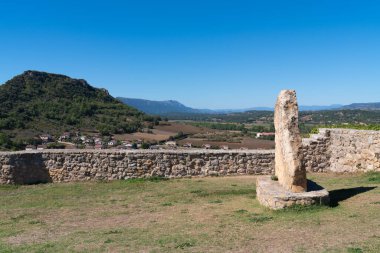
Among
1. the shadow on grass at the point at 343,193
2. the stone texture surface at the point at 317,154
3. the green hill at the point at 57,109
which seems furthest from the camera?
the green hill at the point at 57,109

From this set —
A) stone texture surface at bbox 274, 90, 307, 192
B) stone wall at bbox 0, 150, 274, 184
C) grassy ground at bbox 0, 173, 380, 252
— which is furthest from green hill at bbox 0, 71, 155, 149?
stone texture surface at bbox 274, 90, 307, 192

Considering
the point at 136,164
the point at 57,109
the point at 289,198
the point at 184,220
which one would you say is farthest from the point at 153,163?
the point at 57,109

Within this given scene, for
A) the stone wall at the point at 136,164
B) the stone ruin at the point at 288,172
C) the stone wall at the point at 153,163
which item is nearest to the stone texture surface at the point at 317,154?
the stone wall at the point at 153,163

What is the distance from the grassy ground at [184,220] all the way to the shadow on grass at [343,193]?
24mm

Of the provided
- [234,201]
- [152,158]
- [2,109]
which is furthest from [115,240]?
[2,109]

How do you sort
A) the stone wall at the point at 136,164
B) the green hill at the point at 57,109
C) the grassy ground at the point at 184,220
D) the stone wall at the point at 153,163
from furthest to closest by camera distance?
the green hill at the point at 57,109 < the stone wall at the point at 136,164 < the stone wall at the point at 153,163 < the grassy ground at the point at 184,220

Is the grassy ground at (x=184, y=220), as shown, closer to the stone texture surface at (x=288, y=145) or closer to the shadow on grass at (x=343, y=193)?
the shadow on grass at (x=343, y=193)

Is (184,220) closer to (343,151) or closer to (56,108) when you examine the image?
(343,151)

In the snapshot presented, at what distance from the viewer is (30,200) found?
1159cm

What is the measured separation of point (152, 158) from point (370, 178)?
7.24m

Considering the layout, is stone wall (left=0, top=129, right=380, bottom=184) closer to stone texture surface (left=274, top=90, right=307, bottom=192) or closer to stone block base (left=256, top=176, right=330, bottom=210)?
stone texture surface (left=274, top=90, right=307, bottom=192)

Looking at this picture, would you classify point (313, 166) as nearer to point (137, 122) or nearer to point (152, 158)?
point (152, 158)

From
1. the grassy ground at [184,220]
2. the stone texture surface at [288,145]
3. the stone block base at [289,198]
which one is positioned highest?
the stone texture surface at [288,145]

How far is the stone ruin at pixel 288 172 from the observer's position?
8.66 meters
